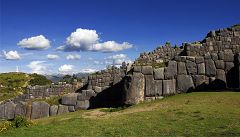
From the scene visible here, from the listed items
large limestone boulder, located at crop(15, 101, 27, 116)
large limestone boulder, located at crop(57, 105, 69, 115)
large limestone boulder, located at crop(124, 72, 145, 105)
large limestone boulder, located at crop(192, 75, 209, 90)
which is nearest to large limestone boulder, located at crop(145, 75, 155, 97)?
large limestone boulder, located at crop(124, 72, 145, 105)

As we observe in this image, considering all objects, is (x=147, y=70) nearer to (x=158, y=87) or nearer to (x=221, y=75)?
(x=158, y=87)

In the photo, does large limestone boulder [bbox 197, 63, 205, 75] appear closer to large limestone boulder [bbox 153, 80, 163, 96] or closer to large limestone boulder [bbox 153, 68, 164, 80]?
large limestone boulder [bbox 153, 68, 164, 80]

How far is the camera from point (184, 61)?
81.1ft

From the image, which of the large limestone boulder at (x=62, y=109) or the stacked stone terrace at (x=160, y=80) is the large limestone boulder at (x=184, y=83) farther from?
the large limestone boulder at (x=62, y=109)

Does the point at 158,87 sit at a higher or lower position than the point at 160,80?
lower

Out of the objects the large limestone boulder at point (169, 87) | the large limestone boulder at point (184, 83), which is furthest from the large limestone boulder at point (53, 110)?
the large limestone boulder at point (184, 83)

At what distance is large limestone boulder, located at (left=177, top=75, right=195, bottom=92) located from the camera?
24016 millimetres

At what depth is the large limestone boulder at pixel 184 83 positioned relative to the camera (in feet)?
78.8

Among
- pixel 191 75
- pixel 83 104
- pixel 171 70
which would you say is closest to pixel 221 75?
pixel 191 75

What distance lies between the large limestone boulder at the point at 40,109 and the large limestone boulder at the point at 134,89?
6.65 meters

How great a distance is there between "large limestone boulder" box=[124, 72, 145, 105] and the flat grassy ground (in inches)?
83.5

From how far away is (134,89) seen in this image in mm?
23062

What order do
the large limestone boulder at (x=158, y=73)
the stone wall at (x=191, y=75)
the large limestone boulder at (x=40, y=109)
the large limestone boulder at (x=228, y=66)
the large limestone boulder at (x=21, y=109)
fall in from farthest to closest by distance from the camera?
the large limestone boulder at (x=21, y=109) → the large limestone boulder at (x=40, y=109) → the large limestone boulder at (x=158, y=73) → the large limestone boulder at (x=228, y=66) → the stone wall at (x=191, y=75)

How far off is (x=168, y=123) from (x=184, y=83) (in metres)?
9.02
